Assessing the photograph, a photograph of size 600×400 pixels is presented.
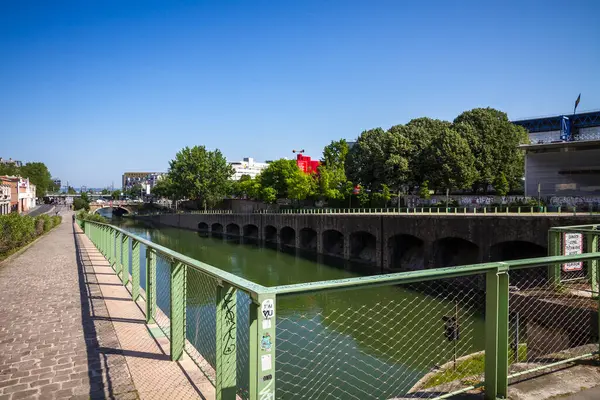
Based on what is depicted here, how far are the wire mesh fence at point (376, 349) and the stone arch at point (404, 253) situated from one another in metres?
6.74

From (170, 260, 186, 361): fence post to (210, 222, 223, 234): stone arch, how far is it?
192 ft

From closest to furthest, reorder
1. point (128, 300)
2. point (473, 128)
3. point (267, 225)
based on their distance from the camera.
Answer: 1. point (128, 300)
2. point (473, 128)
3. point (267, 225)

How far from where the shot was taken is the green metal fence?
3137 millimetres

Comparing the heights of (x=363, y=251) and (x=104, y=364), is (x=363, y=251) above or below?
below

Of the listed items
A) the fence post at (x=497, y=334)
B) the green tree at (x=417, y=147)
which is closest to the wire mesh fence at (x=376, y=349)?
the fence post at (x=497, y=334)

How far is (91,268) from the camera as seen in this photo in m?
13.2

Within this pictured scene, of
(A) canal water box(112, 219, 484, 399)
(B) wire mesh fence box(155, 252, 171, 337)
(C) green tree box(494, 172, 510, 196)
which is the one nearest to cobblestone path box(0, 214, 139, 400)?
(B) wire mesh fence box(155, 252, 171, 337)

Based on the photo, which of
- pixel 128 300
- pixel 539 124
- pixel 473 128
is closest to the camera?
pixel 128 300

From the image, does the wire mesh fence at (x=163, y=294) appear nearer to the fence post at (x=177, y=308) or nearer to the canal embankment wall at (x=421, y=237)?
the fence post at (x=177, y=308)

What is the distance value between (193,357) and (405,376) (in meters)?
8.12

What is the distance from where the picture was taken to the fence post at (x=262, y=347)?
9.07 feet

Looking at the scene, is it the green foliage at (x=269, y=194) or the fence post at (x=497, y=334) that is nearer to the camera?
the fence post at (x=497, y=334)

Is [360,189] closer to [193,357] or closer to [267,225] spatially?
[267,225]

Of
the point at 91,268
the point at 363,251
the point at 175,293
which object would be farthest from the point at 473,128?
the point at 175,293
